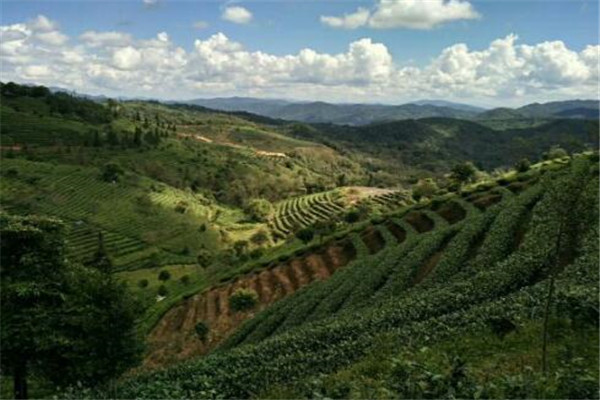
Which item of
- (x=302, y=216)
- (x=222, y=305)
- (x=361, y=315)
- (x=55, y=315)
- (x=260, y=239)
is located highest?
(x=361, y=315)

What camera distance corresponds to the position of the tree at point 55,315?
116 feet

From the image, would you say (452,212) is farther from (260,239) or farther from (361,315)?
(260,239)

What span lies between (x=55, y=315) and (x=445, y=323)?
24.5 meters

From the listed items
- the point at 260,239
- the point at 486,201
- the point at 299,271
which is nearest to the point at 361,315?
the point at 299,271

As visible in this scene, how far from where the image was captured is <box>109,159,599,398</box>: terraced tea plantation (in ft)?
57.1

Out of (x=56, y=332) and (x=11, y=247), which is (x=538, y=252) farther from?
(x=11, y=247)

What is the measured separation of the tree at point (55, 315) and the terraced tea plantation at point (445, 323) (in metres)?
6.25

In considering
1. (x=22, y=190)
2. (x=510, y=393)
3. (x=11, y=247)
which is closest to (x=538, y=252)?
(x=510, y=393)

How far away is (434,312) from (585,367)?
1096 centimetres

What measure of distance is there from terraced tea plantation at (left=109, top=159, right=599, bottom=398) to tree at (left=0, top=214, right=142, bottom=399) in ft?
20.5

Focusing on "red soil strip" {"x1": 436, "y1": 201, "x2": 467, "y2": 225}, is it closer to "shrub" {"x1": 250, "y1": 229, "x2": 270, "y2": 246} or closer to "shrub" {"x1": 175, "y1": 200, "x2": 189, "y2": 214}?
"shrub" {"x1": 250, "y1": 229, "x2": 270, "y2": 246}

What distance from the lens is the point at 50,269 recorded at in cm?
3722

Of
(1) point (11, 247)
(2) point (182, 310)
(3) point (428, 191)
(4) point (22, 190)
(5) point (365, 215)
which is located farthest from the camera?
(4) point (22, 190)

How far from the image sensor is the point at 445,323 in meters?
25.4
